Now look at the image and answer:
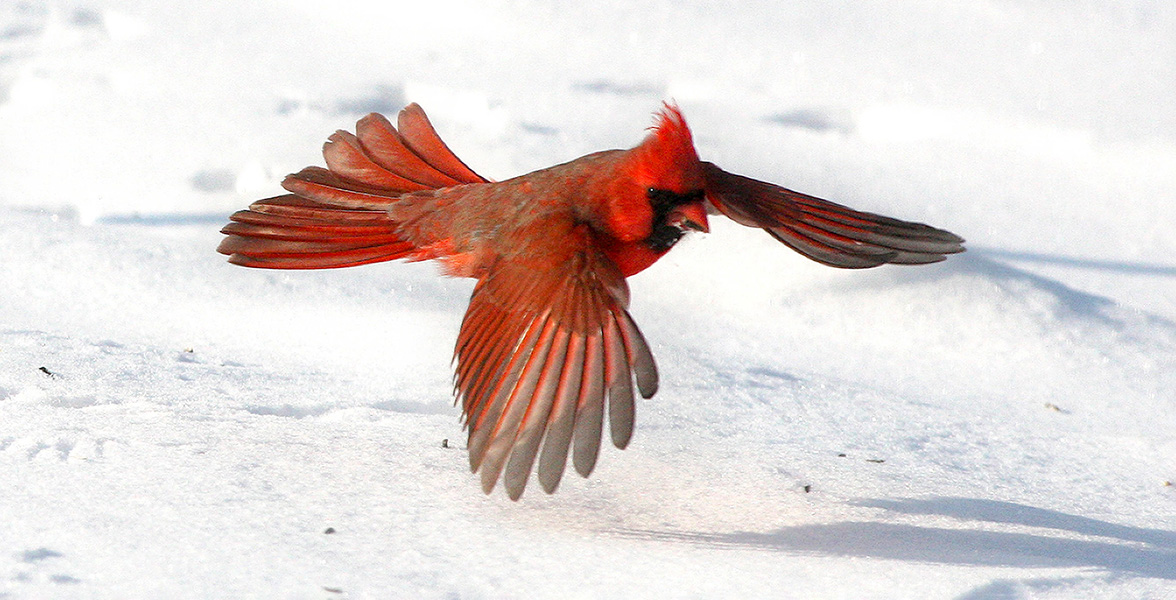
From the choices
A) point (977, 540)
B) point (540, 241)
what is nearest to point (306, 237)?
point (540, 241)

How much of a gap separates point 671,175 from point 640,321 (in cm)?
106

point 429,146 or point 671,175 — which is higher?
point 429,146

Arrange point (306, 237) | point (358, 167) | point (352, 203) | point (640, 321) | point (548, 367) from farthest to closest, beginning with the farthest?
point (640, 321) → point (358, 167) → point (352, 203) → point (306, 237) → point (548, 367)

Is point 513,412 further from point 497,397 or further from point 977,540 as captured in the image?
point 977,540

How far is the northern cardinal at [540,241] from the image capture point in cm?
222

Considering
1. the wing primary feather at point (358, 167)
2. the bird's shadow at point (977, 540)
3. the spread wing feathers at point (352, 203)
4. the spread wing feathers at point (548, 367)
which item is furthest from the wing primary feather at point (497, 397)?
the wing primary feather at point (358, 167)

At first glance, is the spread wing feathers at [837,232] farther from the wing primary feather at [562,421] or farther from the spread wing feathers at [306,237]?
the spread wing feathers at [306,237]

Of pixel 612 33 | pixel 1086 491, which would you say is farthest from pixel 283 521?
pixel 612 33

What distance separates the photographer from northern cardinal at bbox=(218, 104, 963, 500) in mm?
2225

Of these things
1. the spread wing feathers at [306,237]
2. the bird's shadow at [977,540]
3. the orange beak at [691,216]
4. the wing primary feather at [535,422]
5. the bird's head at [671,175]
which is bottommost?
the bird's shadow at [977,540]

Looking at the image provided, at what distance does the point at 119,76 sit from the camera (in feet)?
16.2

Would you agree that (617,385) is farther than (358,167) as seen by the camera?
No

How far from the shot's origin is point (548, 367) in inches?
90.7

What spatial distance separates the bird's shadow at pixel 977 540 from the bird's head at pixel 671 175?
682mm
